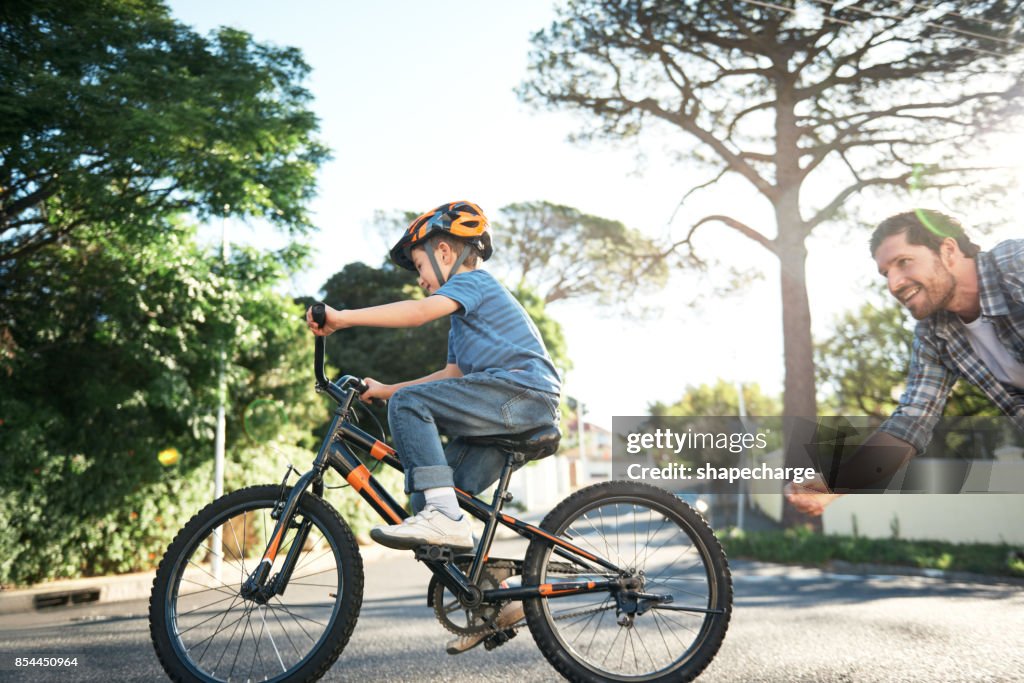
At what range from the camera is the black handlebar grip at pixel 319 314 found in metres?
2.62

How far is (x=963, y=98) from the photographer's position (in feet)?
47.5

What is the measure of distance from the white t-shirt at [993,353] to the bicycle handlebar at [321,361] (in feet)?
7.58

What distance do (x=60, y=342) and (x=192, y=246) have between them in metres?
2.26

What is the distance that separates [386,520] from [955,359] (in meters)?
2.25

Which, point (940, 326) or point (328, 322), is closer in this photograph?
point (328, 322)

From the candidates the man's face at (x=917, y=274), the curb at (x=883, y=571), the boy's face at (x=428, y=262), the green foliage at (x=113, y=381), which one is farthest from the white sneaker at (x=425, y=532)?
the curb at (x=883, y=571)

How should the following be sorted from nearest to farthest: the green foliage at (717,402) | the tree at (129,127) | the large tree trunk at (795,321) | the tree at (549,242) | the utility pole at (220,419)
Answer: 1. the tree at (129,127)
2. the utility pole at (220,419)
3. the large tree trunk at (795,321)
4. the tree at (549,242)
5. the green foliage at (717,402)

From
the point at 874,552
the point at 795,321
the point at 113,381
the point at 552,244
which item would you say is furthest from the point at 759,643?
the point at 552,244

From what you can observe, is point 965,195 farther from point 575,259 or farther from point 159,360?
point 575,259

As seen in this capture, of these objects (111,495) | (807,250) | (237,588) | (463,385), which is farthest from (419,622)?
(807,250)

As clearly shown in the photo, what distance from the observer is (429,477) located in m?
2.82

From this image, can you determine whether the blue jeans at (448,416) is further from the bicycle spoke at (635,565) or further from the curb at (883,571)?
the curb at (883,571)

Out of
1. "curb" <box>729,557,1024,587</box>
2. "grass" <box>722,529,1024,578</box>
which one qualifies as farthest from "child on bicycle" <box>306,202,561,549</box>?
"grass" <box>722,529,1024,578</box>

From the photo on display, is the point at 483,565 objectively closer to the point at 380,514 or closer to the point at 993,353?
the point at 380,514
